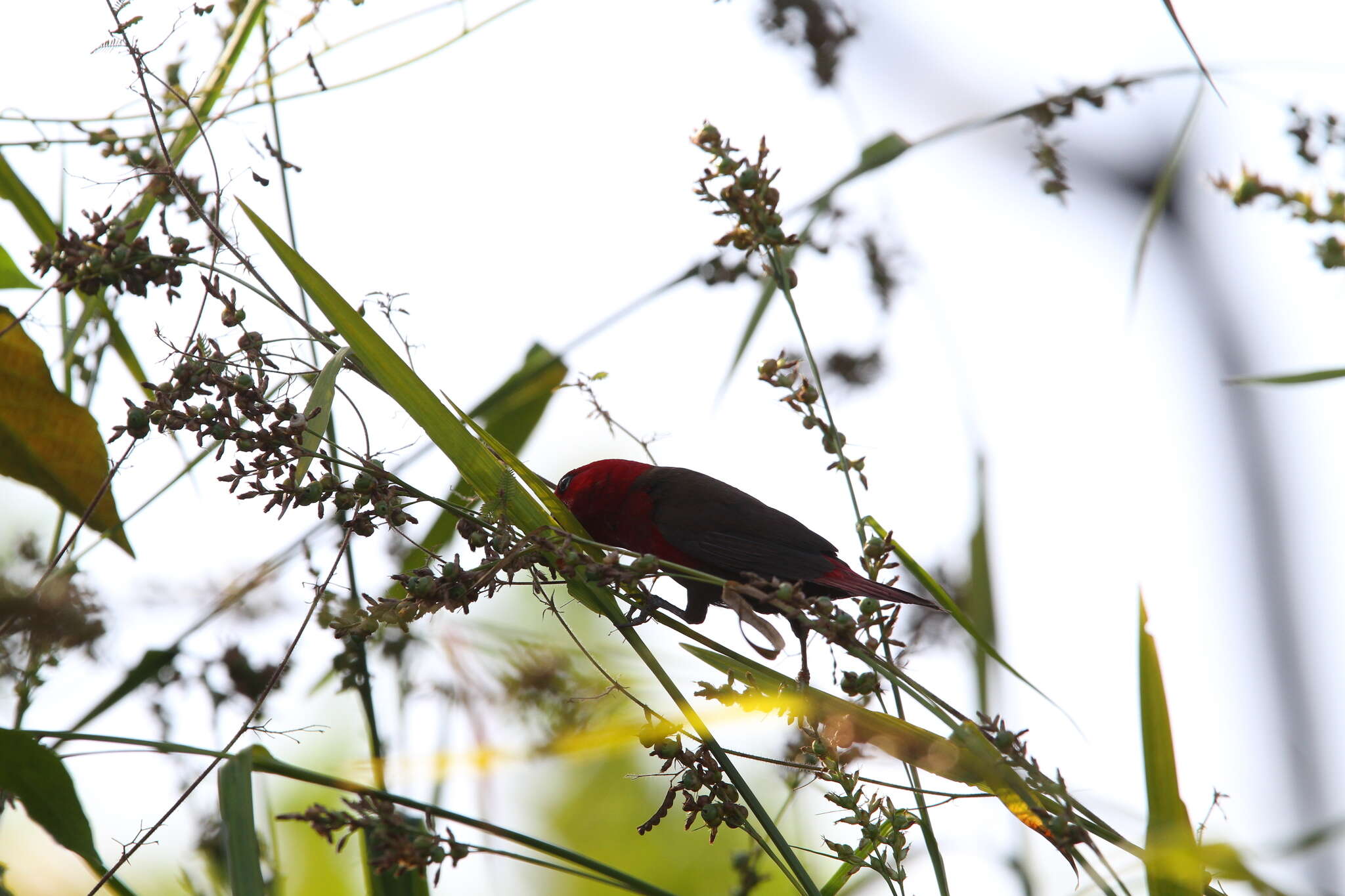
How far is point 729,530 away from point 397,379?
1150 mm

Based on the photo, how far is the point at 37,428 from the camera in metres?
1.54

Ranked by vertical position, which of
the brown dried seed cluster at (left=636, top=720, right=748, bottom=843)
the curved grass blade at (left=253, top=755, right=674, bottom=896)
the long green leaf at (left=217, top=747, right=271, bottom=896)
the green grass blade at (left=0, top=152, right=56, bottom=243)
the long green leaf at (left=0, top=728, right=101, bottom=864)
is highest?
→ the green grass blade at (left=0, top=152, right=56, bottom=243)

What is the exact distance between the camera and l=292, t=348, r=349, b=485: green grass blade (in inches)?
44.2

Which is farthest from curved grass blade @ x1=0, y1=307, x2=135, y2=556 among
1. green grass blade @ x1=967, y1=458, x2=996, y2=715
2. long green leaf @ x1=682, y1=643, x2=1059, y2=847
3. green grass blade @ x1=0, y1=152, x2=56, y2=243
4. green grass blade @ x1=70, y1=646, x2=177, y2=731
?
green grass blade @ x1=967, y1=458, x2=996, y2=715

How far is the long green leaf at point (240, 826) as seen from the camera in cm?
107

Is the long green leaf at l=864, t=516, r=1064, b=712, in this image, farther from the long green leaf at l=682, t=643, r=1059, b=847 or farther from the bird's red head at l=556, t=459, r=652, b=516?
the bird's red head at l=556, t=459, r=652, b=516

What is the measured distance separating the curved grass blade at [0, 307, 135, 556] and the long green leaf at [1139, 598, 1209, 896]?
4.57 ft

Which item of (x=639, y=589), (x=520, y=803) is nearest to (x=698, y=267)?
(x=639, y=589)

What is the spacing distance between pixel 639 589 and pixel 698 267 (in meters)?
0.78

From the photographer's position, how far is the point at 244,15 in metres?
1.73

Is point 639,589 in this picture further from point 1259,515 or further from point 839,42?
point 839,42

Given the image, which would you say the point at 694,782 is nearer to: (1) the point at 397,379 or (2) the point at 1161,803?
(2) the point at 1161,803

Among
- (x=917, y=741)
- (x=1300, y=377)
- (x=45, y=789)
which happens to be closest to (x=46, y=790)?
(x=45, y=789)

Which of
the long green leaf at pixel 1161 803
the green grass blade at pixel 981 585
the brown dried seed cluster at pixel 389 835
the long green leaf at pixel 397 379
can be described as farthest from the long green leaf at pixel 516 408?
the long green leaf at pixel 1161 803
